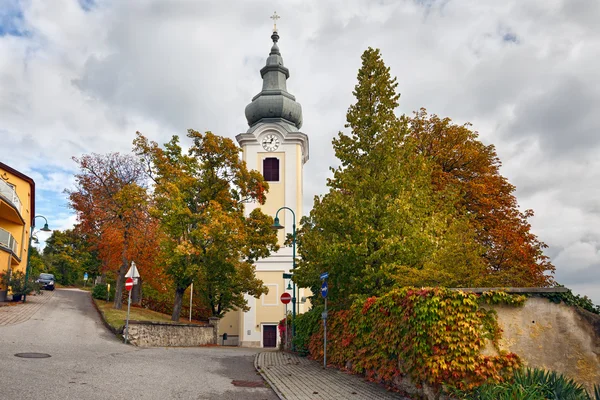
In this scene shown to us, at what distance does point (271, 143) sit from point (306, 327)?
2582cm

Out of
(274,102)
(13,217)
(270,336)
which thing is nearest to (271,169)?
(274,102)

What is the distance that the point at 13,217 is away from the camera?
3039 cm

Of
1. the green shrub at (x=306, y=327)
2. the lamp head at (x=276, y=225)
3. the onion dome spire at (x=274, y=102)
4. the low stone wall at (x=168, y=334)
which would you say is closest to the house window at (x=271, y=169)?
the onion dome spire at (x=274, y=102)

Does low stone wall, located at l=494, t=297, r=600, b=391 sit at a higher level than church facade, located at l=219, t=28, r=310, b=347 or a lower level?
lower

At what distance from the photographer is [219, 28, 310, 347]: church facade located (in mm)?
39812

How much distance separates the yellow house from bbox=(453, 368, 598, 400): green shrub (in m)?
25.4

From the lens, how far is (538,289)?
873cm

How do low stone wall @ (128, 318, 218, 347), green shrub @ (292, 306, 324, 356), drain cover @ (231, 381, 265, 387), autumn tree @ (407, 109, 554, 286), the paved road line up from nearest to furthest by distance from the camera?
the paved road, drain cover @ (231, 381, 265, 387), green shrub @ (292, 306, 324, 356), low stone wall @ (128, 318, 218, 347), autumn tree @ (407, 109, 554, 286)

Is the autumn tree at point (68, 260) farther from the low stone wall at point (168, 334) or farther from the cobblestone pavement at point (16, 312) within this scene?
the low stone wall at point (168, 334)

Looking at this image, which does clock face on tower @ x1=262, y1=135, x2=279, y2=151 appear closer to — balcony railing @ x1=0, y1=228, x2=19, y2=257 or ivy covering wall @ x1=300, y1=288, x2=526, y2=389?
balcony railing @ x1=0, y1=228, x2=19, y2=257

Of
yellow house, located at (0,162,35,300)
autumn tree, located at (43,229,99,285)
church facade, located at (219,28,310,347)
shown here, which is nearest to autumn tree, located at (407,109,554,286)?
church facade, located at (219,28,310,347)

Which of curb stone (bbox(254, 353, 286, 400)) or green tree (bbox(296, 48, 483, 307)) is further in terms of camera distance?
green tree (bbox(296, 48, 483, 307))

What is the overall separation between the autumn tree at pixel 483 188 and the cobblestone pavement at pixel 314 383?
12.0 meters

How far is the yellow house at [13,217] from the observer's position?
27.2 m
